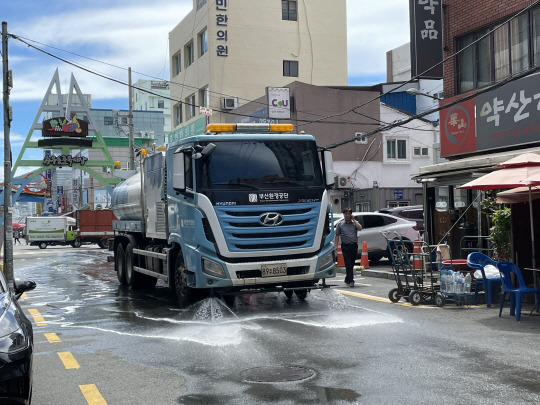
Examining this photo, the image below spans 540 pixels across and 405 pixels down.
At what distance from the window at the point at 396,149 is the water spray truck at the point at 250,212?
27.7 meters

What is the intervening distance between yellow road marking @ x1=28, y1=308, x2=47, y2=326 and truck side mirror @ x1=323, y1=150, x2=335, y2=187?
17.2ft

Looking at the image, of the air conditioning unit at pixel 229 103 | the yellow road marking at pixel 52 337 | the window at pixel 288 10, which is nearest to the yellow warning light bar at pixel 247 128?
the yellow road marking at pixel 52 337

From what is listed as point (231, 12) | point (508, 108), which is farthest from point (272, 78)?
point (508, 108)

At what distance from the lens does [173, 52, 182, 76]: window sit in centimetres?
5034

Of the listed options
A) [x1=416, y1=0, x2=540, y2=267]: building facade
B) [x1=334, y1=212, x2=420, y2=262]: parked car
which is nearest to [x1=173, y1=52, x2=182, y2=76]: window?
[x1=334, y1=212, x2=420, y2=262]: parked car

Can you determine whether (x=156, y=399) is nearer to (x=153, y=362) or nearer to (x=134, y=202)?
(x=153, y=362)

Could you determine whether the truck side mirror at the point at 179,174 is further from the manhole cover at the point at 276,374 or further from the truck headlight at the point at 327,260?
the manhole cover at the point at 276,374

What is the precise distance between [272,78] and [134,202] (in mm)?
32529

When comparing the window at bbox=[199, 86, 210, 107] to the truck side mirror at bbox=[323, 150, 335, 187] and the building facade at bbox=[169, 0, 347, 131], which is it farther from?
the truck side mirror at bbox=[323, 150, 335, 187]

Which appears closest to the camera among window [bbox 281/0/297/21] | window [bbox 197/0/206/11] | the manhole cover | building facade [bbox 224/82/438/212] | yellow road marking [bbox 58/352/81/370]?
the manhole cover

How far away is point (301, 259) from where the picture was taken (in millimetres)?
11133

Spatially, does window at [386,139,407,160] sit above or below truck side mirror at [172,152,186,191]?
above

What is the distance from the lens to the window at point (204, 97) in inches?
1760

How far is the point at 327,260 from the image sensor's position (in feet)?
37.8
